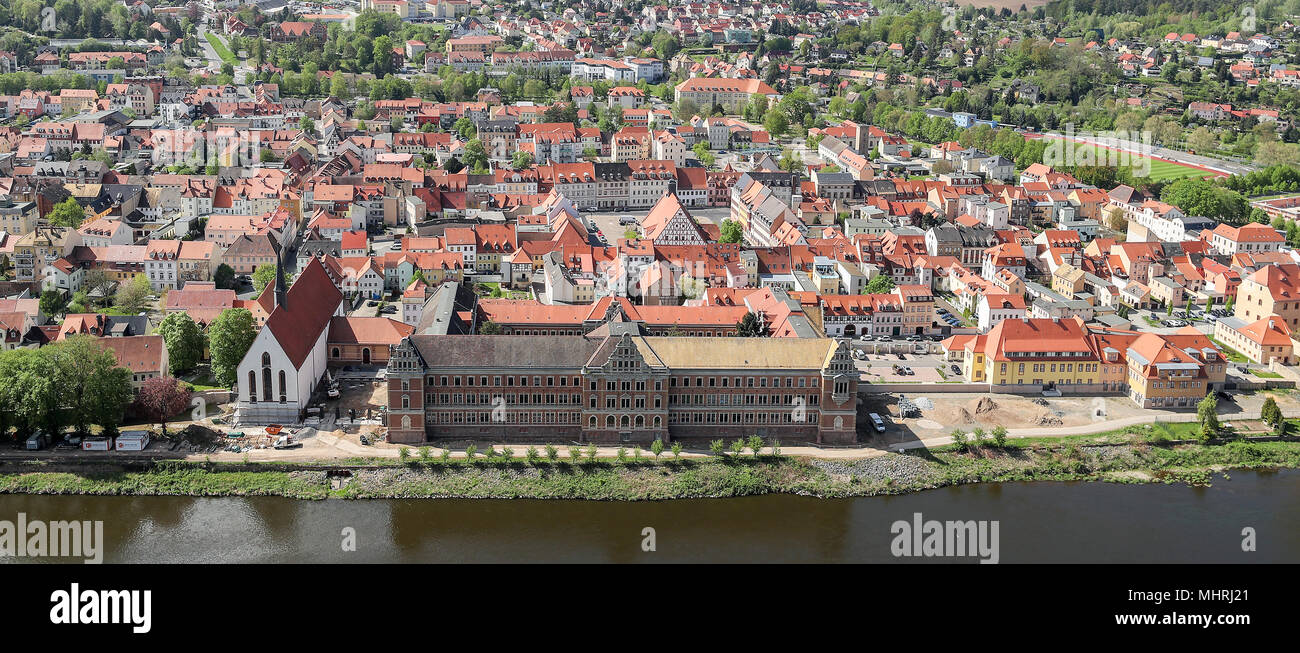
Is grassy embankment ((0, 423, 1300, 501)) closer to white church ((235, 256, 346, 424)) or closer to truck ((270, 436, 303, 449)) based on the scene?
truck ((270, 436, 303, 449))

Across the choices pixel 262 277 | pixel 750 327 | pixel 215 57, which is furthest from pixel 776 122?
pixel 215 57

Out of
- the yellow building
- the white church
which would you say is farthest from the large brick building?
the yellow building

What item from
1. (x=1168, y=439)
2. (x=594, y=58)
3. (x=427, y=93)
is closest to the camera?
(x=1168, y=439)

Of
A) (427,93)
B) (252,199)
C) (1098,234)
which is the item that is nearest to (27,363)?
(252,199)

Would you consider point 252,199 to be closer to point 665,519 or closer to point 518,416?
point 518,416

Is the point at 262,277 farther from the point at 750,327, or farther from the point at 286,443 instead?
the point at 750,327

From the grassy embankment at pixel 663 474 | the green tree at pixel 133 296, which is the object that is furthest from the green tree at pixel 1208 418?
the green tree at pixel 133 296
